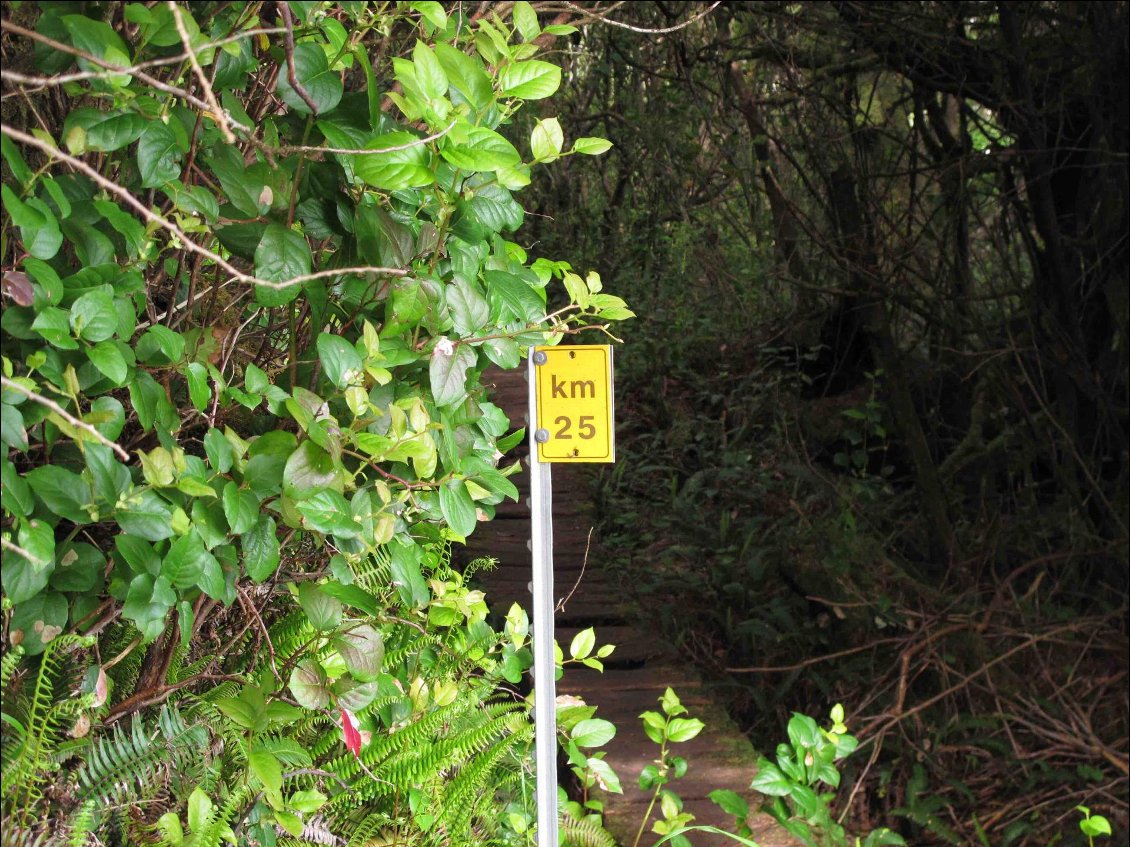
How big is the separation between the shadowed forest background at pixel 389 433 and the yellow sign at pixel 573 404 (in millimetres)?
86

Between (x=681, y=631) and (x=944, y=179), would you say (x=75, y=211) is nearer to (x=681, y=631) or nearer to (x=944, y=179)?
(x=681, y=631)

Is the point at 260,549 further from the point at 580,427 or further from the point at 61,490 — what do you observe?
the point at 580,427

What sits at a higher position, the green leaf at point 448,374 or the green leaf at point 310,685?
the green leaf at point 448,374

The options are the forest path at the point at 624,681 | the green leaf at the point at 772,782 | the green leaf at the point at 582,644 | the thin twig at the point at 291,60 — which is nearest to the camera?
the thin twig at the point at 291,60

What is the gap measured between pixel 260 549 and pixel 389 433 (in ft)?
0.94

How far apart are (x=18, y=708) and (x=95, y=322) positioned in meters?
0.65

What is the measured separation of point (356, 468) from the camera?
1.93 m

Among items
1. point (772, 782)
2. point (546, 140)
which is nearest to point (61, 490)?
point (546, 140)

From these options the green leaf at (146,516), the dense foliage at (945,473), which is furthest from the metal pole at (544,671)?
the dense foliage at (945,473)

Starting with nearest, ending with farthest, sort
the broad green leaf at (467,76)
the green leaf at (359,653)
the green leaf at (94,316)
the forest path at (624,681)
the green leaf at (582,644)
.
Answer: the green leaf at (94,316)
the broad green leaf at (467,76)
the green leaf at (359,653)
the green leaf at (582,644)
the forest path at (624,681)

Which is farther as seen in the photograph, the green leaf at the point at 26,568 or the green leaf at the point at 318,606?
the green leaf at the point at 318,606

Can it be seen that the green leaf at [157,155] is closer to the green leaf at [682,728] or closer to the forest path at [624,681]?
the forest path at [624,681]

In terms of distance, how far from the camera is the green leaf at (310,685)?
202 cm

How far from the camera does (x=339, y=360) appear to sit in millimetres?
1777
